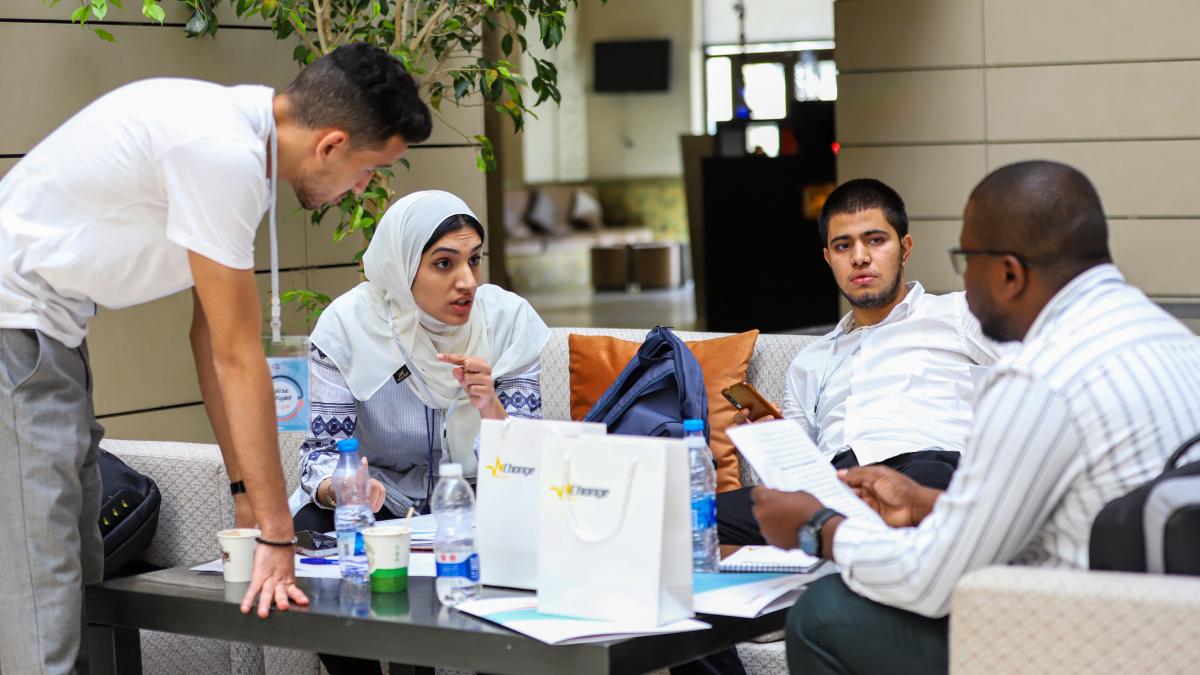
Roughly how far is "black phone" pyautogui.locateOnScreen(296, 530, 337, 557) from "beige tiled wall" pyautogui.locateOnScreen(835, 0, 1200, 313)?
21.4 ft

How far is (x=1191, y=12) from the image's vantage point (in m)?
7.94

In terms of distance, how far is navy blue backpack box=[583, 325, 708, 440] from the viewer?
10.6 feet

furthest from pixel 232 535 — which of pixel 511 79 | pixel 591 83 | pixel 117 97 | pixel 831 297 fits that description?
pixel 591 83

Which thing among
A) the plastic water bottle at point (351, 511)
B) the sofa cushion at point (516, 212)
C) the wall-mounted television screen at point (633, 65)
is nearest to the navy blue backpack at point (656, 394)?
the plastic water bottle at point (351, 511)

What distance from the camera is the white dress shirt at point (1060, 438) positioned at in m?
1.86

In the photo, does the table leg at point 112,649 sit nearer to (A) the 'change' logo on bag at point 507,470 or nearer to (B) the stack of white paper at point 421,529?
(B) the stack of white paper at point 421,529

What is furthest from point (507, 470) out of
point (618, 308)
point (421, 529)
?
point (618, 308)

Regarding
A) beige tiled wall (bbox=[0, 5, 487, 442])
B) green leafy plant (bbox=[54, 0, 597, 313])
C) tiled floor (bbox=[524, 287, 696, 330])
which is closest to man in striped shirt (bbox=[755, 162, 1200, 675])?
green leafy plant (bbox=[54, 0, 597, 313])

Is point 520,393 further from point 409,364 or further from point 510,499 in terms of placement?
point 510,499

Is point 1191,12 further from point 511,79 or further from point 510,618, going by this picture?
point 510,618

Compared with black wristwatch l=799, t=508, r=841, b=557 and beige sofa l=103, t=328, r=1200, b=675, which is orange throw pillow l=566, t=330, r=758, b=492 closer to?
black wristwatch l=799, t=508, r=841, b=557

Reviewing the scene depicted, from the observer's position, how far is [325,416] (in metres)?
3.13

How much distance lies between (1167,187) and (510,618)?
7.06m

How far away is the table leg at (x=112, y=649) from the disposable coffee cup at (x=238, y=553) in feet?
0.95
